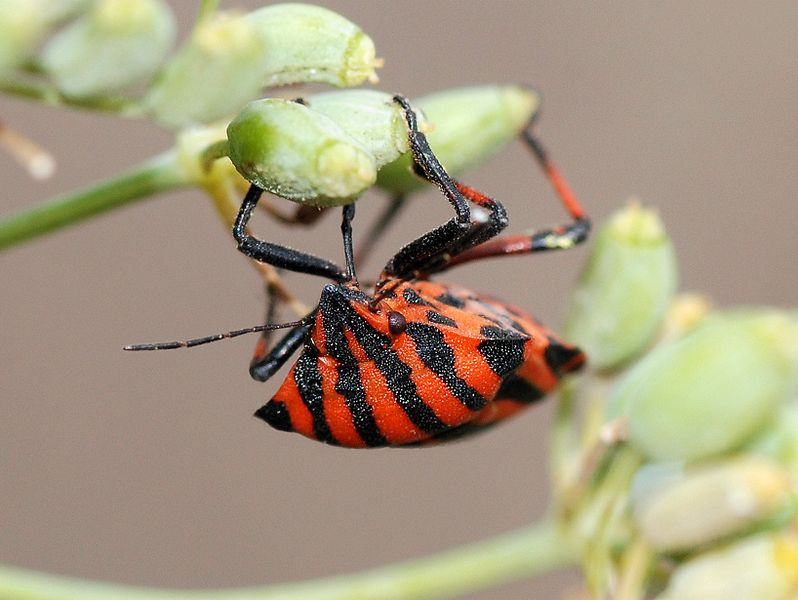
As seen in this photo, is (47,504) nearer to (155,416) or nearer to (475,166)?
(155,416)

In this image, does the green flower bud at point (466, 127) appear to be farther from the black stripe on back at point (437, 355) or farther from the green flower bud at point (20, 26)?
the green flower bud at point (20, 26)

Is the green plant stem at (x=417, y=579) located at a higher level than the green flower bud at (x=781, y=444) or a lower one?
lower

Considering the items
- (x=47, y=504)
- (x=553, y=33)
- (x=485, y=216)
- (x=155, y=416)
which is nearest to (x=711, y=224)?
(x=553, y=33)

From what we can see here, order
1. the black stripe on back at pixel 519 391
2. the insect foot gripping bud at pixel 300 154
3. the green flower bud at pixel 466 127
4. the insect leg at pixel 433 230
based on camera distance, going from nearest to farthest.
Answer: the insect foot gripping bud at pixel 300 154
the insect leg at pixel 433 230
the green flower bud at pixel 466 127
the black stripe on back at pixel 519 391

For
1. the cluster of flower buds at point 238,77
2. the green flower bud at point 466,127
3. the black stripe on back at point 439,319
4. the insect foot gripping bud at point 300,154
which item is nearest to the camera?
the cluster of flower buds at point 238,77

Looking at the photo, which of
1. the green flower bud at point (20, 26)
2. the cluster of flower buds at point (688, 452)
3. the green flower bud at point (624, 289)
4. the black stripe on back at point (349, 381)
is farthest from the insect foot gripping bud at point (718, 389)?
the green flower bud at point (20, 26)
